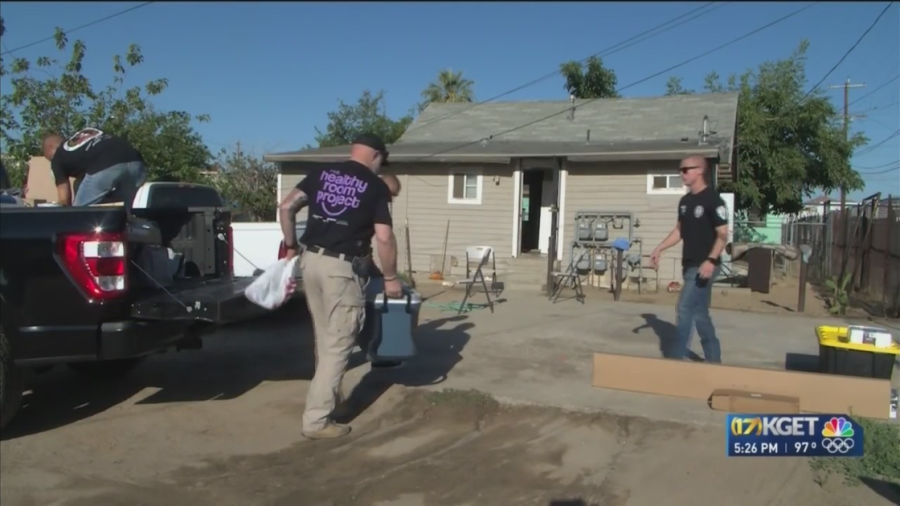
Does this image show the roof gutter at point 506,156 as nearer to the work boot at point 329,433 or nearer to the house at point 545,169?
the house at point 545,169

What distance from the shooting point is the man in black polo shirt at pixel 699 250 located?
19.8ft

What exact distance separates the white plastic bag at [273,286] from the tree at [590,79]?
22.8 m

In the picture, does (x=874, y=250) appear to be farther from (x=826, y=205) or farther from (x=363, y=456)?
(x=363, y=456)

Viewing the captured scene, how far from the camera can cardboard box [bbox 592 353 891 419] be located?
5.15 m

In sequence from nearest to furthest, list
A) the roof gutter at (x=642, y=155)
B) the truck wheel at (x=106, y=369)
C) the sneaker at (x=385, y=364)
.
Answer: the sneaker at (x=385, y=364), the truck wheel at (x=106, y=369), the roof gutter at (x=642, y=155)

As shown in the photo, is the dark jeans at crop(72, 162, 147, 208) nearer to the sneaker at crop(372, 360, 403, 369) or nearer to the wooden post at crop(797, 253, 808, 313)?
the sneaker at crop(372, 360, 403, 369)

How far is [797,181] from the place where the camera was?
23.7m

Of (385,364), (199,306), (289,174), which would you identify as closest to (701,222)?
(385,364)

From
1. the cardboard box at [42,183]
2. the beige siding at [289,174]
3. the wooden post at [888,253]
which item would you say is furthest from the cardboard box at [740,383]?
the beige siding at [289,174]

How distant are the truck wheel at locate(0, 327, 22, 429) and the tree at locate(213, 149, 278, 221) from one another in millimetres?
17169

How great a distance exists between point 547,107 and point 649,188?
18.8ft

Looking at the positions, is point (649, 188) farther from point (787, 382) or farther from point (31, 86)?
point (31, 86)

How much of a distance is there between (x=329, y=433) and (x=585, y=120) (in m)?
14.9

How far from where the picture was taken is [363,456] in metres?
4.78
